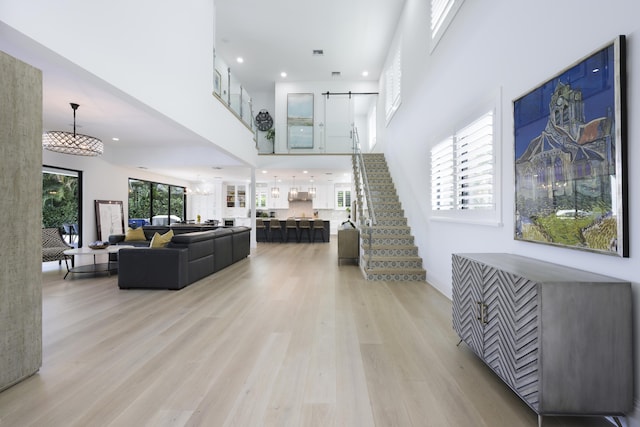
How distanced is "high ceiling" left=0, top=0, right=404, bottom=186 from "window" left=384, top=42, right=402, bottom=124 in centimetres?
73

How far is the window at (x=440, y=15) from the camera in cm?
397

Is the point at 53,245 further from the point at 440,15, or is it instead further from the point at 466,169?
the point at 440,15

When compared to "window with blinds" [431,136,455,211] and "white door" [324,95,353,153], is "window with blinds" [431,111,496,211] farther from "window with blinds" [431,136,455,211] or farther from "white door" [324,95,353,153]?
"white door" [324,95,353,153]

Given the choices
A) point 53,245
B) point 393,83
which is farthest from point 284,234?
point 53,245

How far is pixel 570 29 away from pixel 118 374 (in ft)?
13.1

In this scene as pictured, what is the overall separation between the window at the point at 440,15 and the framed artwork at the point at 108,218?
9055 millimetres

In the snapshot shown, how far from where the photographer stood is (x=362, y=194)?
7996 mm

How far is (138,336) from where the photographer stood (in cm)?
284

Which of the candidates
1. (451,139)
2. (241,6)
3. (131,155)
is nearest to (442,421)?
(451,139)

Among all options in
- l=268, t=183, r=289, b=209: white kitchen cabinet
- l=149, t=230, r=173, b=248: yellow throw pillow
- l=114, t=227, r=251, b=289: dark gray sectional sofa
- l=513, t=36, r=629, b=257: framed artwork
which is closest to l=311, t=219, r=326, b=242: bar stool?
l=268, t=183, r=289, b=209: white kitchen cabinet

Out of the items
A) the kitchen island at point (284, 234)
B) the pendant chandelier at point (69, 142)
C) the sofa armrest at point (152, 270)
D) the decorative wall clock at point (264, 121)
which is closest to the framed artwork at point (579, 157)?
the sofa armrest at point (152, 270)

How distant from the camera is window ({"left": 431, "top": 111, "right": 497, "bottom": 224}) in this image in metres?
3.16

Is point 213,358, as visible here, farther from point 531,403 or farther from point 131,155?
point 131,155

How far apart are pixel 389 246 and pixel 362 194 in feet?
8.46
